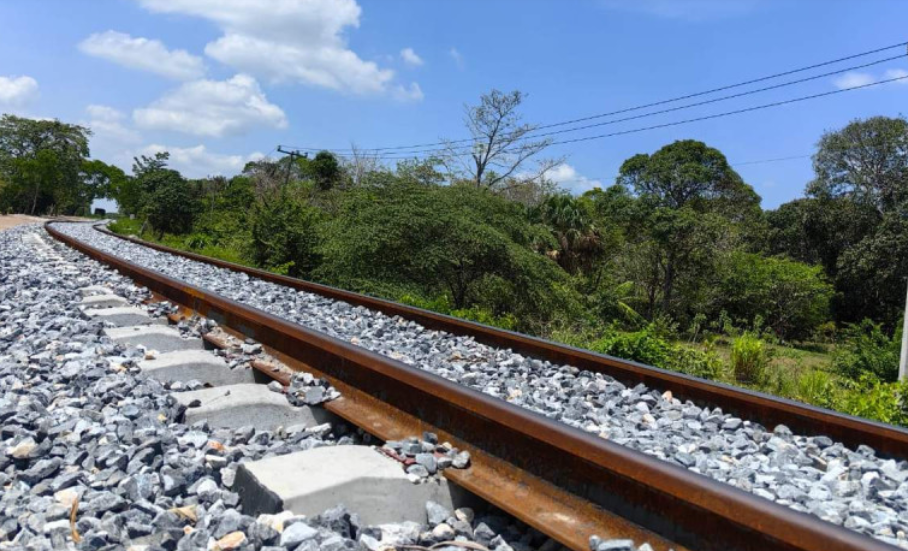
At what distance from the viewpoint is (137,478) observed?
2.21 metres

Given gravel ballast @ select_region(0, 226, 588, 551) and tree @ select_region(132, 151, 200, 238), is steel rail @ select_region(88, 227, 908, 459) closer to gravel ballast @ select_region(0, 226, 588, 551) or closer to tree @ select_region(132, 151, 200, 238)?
gravel ballast @ select_region(0, 226, 588, 551)

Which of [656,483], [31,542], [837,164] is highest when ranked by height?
[837,164]

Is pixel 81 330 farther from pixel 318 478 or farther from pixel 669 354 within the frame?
pixel 669 354

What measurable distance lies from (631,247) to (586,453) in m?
29.9

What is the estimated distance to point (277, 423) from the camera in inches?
119

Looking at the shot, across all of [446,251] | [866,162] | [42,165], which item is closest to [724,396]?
[446,251]

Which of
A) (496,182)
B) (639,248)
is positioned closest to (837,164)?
(639,248)

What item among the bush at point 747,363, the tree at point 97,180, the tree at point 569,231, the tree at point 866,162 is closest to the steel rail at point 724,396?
the bush at point 747,363

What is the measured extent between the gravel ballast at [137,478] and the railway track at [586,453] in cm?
13

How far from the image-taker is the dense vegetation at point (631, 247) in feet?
39.5

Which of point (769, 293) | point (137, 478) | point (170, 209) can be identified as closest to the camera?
point (137, 478)

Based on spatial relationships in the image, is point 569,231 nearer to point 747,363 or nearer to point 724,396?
point 747,363

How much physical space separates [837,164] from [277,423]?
138 ft

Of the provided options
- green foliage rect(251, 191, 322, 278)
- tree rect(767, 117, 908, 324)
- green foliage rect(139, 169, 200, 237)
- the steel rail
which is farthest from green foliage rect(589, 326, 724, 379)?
green foliage rect(139, 169, 200, 237)
